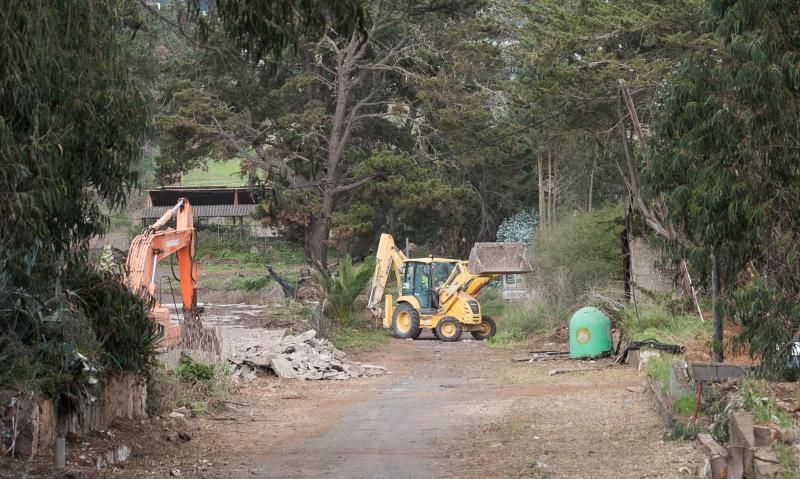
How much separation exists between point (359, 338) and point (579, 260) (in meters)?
7.01

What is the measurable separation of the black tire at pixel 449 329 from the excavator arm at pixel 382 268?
86.0 inches

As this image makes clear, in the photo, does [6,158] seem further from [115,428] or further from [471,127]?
[471,127]

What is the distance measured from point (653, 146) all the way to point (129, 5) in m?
8.77

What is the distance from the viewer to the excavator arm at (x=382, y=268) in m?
36.9

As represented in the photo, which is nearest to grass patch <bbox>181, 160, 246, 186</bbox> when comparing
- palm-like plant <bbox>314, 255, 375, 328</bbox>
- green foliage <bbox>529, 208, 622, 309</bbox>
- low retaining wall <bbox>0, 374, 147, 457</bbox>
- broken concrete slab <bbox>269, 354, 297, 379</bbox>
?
palm-like plant <bbox>314, 255, 375, 328</bbox>

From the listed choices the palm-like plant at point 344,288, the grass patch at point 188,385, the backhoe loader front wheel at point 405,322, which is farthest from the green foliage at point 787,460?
the palm-like plant at point 344,288

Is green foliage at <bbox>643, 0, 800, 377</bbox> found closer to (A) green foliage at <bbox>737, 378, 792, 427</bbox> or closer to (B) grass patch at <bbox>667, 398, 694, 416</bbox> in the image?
(A) green foliage at <bbox>737, 378, 792, 427</bbox>

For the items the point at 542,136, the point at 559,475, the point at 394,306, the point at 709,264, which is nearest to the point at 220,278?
the point at 394,306

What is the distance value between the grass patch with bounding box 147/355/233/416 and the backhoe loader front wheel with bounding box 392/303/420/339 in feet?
50.0

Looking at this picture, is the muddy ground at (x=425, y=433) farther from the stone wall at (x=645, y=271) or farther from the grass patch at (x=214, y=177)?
the grass patch at (x=214, y=177)

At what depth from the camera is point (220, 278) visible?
47.3 metres

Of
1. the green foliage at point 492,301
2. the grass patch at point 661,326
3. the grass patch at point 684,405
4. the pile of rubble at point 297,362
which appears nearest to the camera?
the grass patch at point 684,405

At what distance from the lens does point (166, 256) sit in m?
23.2

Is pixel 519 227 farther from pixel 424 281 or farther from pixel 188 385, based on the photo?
pixel 188 385
